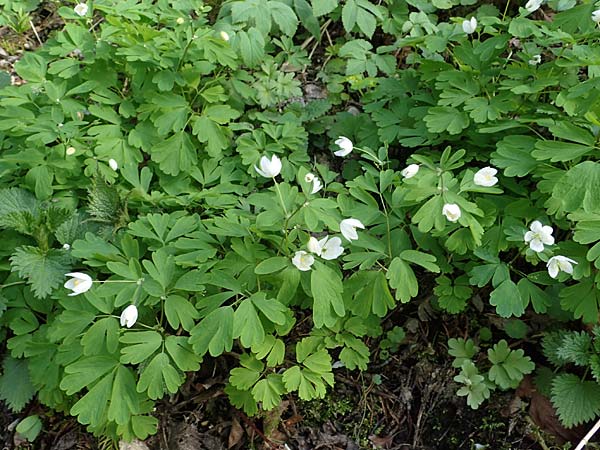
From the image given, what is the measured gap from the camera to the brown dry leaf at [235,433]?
2494 millimetres

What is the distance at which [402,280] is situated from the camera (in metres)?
2.15

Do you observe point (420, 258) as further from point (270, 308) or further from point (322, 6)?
point (322, 6)

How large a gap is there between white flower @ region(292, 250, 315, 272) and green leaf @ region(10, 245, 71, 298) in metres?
1.07

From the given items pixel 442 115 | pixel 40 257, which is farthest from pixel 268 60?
pixel 40 257

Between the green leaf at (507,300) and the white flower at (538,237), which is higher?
the white flower at (538,237)

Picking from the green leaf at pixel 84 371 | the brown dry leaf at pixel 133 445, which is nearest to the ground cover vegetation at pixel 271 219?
the green leaf at pixel 84 371

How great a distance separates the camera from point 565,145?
2.18 metres

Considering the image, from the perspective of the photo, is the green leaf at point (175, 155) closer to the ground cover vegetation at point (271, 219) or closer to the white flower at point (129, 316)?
the ground cover vegetation at point (271, 219)

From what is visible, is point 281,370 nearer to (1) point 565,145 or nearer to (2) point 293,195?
(2) point 293,195

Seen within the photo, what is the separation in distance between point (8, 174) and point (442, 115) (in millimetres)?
2256

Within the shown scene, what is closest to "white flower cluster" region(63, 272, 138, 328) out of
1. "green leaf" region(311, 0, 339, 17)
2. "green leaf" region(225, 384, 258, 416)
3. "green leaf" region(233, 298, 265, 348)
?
"green leaf" region(233, 298, 265, 348)

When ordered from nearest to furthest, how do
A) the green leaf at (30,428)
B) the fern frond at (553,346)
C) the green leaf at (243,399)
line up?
1. the green leaf at (243,399)
2. the fern frond at (553,346)
3. the green leaf at (30,428)

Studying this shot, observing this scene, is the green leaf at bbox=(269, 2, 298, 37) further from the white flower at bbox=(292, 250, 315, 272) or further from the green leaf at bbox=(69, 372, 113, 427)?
the green leaf at bbox=(69, 372, 113, 427)

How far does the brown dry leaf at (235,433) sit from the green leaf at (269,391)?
1.19 ft
